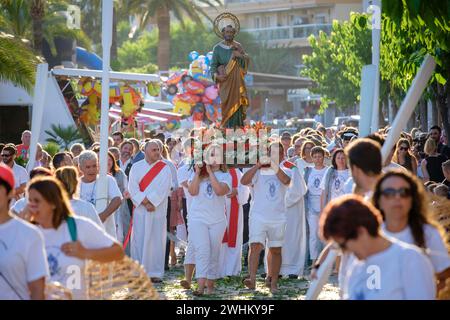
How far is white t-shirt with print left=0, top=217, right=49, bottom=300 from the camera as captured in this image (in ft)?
Result: 20.2

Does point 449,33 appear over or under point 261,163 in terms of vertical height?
over

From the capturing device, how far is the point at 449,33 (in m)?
11.0

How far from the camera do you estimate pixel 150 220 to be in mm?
14828

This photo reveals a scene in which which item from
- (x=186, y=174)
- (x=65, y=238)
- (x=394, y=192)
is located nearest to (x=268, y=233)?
(x=186, y=174)

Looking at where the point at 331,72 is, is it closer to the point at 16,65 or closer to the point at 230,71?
the point at 16,65

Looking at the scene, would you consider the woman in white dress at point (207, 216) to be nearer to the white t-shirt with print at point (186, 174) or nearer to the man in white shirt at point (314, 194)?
the white t-shirt with print at point (186, 174)

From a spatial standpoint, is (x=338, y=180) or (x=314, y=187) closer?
(x=338, y=180)

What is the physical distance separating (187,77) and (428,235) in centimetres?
2536

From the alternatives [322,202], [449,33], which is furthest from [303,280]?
[449,33]

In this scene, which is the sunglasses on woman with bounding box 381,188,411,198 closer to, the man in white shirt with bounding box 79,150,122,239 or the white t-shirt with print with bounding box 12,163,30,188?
the man in white shirt with bounding box 79,150,122,239

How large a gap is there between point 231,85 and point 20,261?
→ 352 inches

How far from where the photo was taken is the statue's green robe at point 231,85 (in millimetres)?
14758

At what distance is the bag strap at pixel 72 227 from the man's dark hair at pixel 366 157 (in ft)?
5.68
